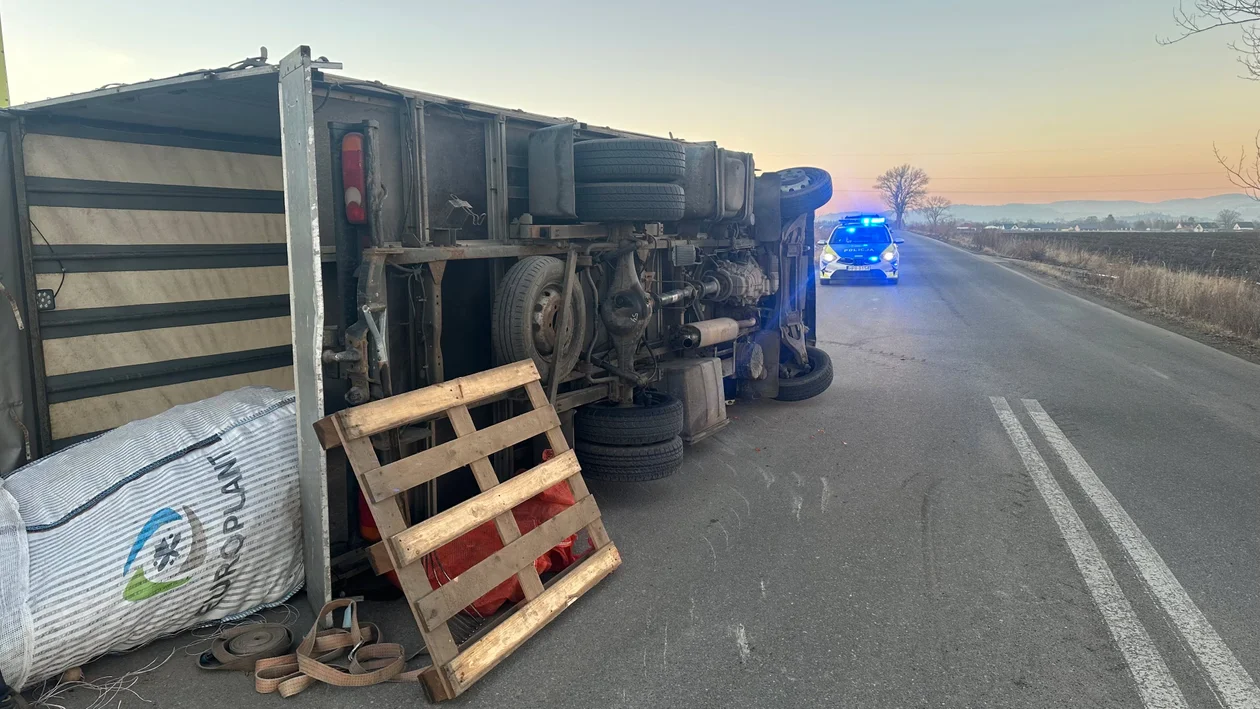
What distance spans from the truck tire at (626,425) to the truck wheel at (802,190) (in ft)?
12.6

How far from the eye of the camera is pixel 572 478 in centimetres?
422

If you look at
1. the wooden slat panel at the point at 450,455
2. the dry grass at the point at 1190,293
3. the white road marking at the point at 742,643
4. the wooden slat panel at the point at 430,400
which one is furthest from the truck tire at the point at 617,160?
the dry grass at the point at 1190,293

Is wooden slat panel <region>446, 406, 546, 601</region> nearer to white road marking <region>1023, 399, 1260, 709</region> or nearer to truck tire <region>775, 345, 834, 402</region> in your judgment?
white road marking <region>1023, 399, 1260, 709</region>

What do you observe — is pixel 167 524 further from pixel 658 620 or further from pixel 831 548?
pixel 831 548

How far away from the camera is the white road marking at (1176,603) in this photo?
3070 mm

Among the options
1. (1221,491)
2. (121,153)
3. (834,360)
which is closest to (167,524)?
(121,153)

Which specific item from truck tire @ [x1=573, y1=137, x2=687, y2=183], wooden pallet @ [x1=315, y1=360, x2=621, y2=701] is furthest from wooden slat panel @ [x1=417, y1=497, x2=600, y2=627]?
truck tire @ [x1=573, y1=137, x2=687, y2=183]

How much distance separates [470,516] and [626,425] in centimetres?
182

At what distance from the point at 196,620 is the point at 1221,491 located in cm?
644

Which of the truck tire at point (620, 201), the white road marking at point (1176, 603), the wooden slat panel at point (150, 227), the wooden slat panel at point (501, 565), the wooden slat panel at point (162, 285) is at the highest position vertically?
the truck tire at point (620, 201)

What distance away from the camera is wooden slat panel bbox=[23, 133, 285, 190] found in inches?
173

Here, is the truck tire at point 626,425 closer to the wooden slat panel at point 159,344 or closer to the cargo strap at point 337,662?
the cargo strap at point 337,662

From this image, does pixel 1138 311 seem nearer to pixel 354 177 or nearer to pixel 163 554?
pixel 354 177

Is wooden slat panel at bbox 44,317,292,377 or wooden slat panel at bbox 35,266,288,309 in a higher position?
wooden slat panel at bbox 35,266,288,309
